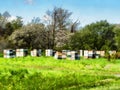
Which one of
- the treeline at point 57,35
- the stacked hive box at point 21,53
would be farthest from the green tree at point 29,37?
the stacked hive box at point 21,53

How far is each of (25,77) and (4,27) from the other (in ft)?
195

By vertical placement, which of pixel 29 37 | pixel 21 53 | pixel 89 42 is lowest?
pixel 21 53

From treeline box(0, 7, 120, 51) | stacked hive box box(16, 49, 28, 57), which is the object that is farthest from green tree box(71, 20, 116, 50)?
stacked hive box box(16, 49, 28, 57)

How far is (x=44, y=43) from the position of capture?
7456 cm

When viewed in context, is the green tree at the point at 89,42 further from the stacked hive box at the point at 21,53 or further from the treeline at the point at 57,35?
the stacked hive box at the point at 21,53

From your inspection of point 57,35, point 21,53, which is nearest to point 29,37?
point 57,35

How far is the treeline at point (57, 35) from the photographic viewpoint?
70.6 m

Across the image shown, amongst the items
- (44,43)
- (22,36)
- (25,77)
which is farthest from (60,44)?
(25,77)

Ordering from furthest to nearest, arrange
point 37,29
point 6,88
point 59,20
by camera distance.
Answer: point 59,20 < point 37,29 < point 6,88

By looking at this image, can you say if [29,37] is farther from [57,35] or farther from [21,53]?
[21,53]

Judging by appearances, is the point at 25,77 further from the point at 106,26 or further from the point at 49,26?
→ the point at 106,26

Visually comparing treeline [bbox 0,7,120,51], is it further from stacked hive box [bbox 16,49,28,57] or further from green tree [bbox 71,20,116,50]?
stacked hive box [bbox 16,49,28,57]

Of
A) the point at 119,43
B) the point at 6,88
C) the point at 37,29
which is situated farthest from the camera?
the point at 37,29

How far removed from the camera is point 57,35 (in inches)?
3088
